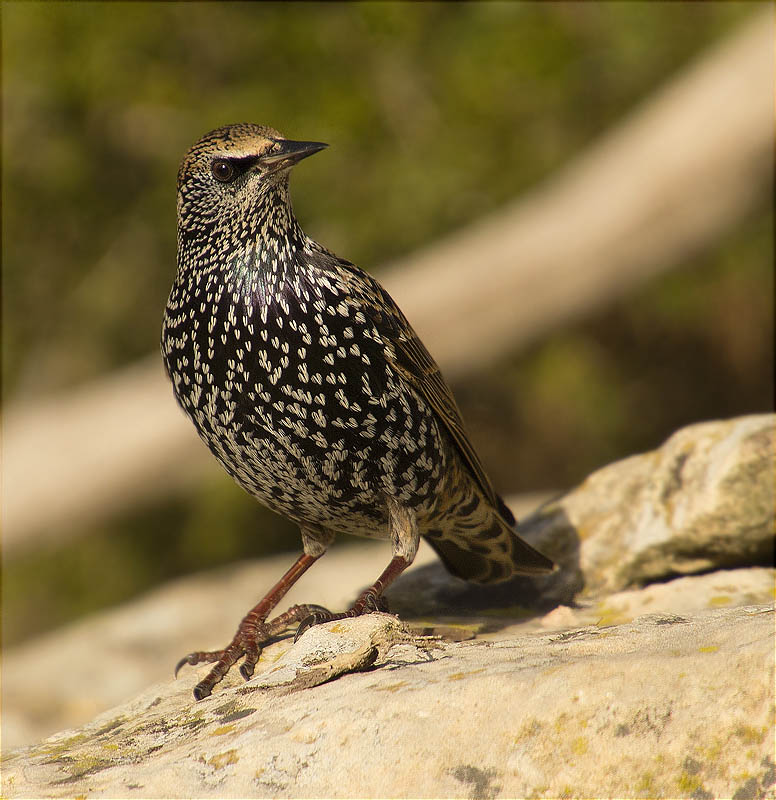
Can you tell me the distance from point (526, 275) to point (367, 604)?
4.50 meters

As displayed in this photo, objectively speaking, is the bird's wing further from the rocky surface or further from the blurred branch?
the blurred branch

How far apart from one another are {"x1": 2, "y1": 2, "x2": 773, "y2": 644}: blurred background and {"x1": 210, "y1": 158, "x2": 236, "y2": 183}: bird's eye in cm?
383

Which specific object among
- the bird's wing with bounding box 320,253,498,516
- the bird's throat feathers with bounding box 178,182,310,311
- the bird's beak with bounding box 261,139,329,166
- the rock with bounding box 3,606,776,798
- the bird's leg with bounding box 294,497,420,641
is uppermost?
the bird's beak with bounding box 261,139,329,166

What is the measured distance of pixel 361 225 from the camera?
8492 mm

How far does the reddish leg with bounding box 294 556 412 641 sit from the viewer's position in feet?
12.2

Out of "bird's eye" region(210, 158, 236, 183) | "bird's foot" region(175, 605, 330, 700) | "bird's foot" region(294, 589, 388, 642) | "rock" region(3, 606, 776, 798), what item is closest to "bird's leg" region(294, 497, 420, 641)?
"bird's foot" region(294, 589, 388, 642)

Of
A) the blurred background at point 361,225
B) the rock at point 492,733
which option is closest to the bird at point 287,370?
the rock at point 492,733

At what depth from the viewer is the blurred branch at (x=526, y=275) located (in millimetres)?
7508

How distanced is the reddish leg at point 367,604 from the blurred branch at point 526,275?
13.3 feet

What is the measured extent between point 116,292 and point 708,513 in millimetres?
6313

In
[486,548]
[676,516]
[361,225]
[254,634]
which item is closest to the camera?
[254,634]

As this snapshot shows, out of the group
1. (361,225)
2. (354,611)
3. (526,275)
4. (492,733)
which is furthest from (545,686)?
(361,225)

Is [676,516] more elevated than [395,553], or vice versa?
[395,553]

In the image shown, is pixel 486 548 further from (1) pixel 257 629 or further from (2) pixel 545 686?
(2) pixel 545 686
